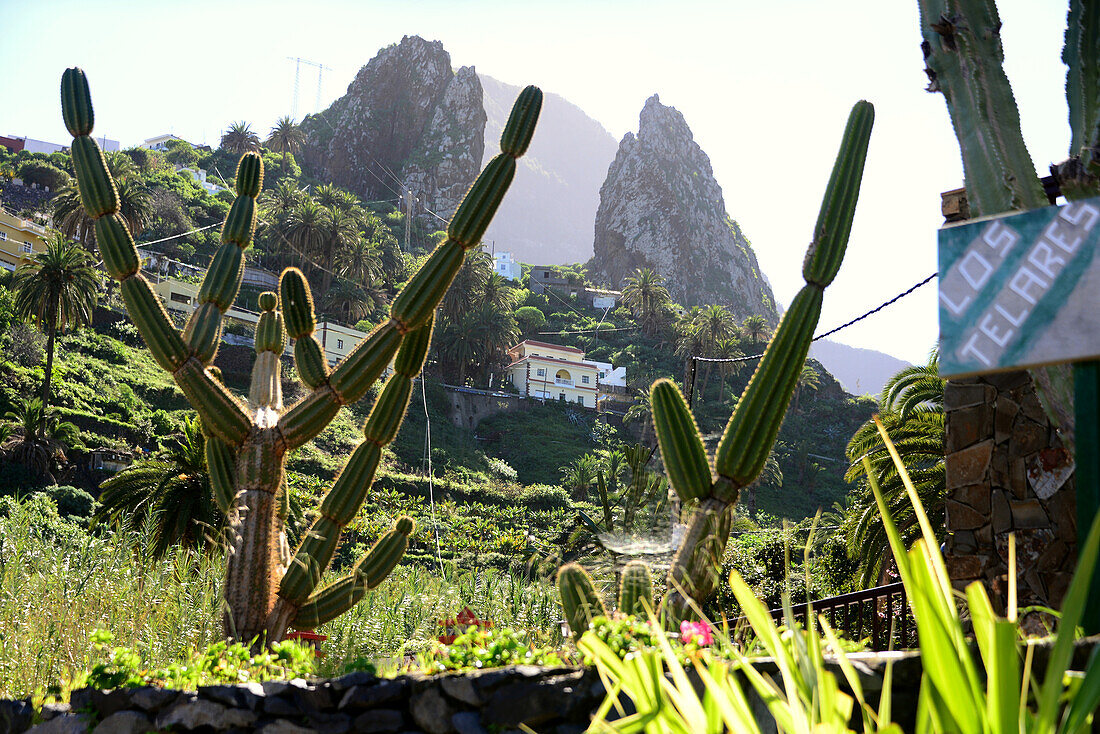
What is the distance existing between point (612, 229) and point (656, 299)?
34770 millimetres

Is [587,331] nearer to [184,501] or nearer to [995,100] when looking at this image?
[184,501]

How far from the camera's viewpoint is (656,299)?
7206cm

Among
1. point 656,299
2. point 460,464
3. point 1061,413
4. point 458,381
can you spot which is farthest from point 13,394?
point 656,299

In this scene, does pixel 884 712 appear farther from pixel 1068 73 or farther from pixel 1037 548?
pixel 1037 548

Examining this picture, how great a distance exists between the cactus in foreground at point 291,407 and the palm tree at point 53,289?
26368 mm

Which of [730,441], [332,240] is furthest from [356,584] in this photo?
[332,240]


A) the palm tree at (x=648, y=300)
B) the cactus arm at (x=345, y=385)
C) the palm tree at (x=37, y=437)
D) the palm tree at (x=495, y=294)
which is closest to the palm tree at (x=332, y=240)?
the palm tree at (x=495, y=294)

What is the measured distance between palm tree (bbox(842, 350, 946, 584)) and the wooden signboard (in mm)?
7147

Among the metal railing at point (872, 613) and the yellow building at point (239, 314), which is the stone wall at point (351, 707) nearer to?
the metal railing at point (872, 613)

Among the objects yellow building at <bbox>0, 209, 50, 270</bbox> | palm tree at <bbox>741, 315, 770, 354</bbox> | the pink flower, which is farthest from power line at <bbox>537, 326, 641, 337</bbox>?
the pink flower

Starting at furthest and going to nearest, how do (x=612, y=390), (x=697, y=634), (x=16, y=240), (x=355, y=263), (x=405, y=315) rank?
(x=612, y=390)
(x=355, y=263)
(x=16, y=240)
(x=405, y=315)
(x=697, y=634)

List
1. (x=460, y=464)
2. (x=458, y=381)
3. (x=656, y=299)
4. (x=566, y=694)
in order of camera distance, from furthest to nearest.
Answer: (x=656, y=299) → (x=458, y=381) → (x=460, y=464) → (x=566, y=694)

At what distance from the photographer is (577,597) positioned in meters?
4.66

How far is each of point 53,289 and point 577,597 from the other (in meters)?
31.3
